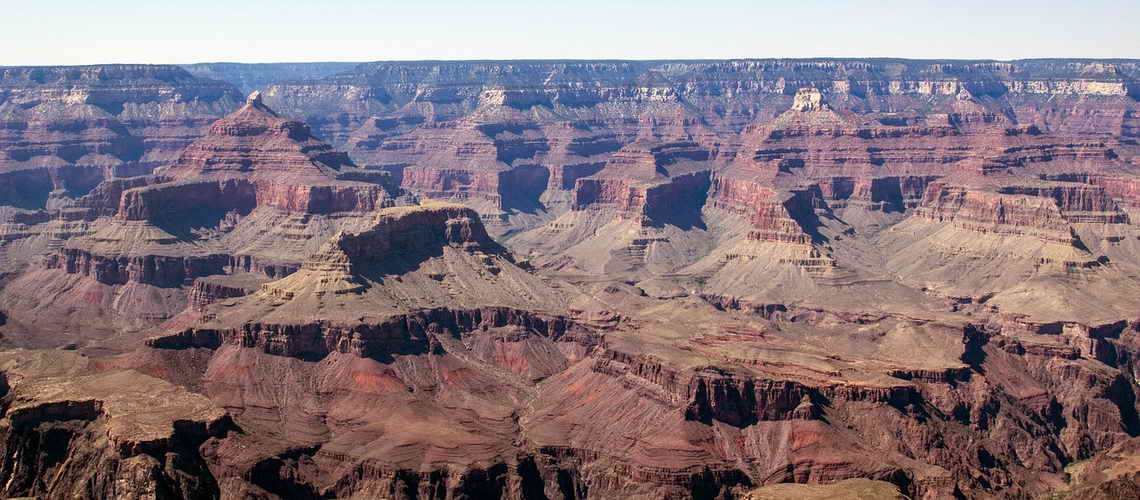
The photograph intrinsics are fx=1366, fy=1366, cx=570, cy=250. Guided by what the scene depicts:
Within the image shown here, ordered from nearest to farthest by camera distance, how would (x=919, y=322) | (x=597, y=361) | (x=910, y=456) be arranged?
(x=910, y=456) < (x=597, y=361) < (x=919, y=322)

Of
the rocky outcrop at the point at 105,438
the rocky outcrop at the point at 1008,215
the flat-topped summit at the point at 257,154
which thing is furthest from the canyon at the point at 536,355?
the flat-topped summit at the point at 257,154

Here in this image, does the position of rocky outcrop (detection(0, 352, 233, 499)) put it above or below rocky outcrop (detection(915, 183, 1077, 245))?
below

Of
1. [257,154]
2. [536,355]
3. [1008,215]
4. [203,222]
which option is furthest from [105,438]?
[1008,215]

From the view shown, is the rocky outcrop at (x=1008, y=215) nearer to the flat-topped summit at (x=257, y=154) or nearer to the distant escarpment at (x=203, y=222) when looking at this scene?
the distant escarpment at (x=203, y=222)

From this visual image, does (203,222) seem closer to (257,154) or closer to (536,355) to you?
(257,154)

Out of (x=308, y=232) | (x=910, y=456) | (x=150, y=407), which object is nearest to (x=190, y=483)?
(x=150, y=407)

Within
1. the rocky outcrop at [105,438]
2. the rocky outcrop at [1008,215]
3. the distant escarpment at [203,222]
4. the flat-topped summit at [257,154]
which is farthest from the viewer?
the flat-topped summit at [257,154]

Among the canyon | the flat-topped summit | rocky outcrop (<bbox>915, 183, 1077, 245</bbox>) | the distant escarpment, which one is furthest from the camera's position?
the flat-topped summit

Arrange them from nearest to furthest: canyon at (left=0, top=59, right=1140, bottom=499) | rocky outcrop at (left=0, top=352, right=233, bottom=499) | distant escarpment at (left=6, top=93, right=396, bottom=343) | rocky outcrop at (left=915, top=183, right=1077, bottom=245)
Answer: rocky outcrop at (left=0, top=352, right=233, bottom=499) → canyon at (left=0, top=59, right=1140, bottom=499) → distant escarpment at (left=6, top=93, right=396, bottom=343) → rocky outcrop at (left=915, top=183, right=1077, bottom=245)

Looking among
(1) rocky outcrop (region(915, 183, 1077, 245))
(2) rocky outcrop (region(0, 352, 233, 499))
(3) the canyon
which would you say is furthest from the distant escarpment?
(1) rocky outcrop (region(915, 183, 1077, 245))

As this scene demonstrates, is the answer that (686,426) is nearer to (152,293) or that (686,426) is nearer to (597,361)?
(597,361)

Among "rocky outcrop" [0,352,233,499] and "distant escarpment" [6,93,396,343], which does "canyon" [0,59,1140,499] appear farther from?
"distant escarpment" [6,93,396,343]
